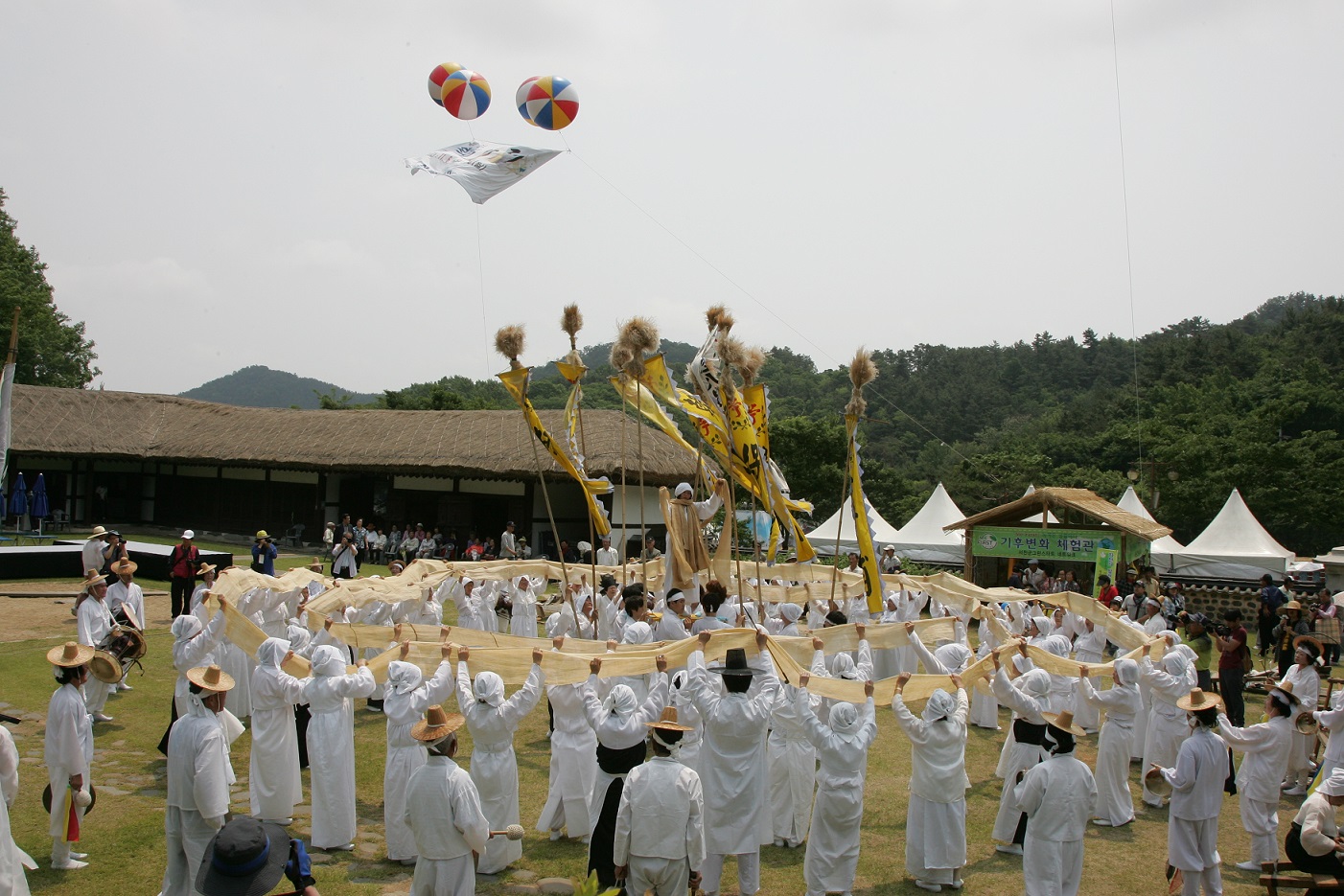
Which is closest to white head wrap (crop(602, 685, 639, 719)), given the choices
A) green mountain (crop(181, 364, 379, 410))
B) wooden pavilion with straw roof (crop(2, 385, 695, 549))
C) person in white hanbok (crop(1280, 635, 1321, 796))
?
person in white hanbok (crop(1280, 635, 1321, 796))

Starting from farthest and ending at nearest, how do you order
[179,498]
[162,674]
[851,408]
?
[179,498] < [162,674] < [851,408]

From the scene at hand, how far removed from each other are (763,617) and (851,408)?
7.41 ft

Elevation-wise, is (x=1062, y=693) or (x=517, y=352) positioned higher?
(x=517, y=352)

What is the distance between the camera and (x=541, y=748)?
9.64 meters

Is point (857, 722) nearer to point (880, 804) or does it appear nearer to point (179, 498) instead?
point (880, 804)

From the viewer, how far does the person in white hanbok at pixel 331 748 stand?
22.6 feet

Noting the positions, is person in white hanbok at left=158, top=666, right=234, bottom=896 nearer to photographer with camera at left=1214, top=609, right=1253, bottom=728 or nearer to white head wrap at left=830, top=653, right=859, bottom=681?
white head wrap at left=830, top=653, right=859, bottom=681

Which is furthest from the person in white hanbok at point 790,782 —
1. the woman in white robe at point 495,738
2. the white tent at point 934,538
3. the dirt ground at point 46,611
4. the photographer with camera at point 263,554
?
the white tent at point 934,538

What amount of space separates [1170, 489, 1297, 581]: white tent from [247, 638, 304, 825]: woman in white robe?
67.4 ft

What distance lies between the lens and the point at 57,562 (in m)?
19.1

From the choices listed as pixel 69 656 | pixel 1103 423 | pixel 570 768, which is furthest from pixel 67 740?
pixel 1103 423

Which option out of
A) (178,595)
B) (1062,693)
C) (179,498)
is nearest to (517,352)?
(1062,693)

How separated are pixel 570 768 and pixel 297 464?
21.9m

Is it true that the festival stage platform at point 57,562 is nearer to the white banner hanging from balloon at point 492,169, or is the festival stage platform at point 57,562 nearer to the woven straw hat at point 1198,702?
the white banner hanging from balloon at point 492,169
